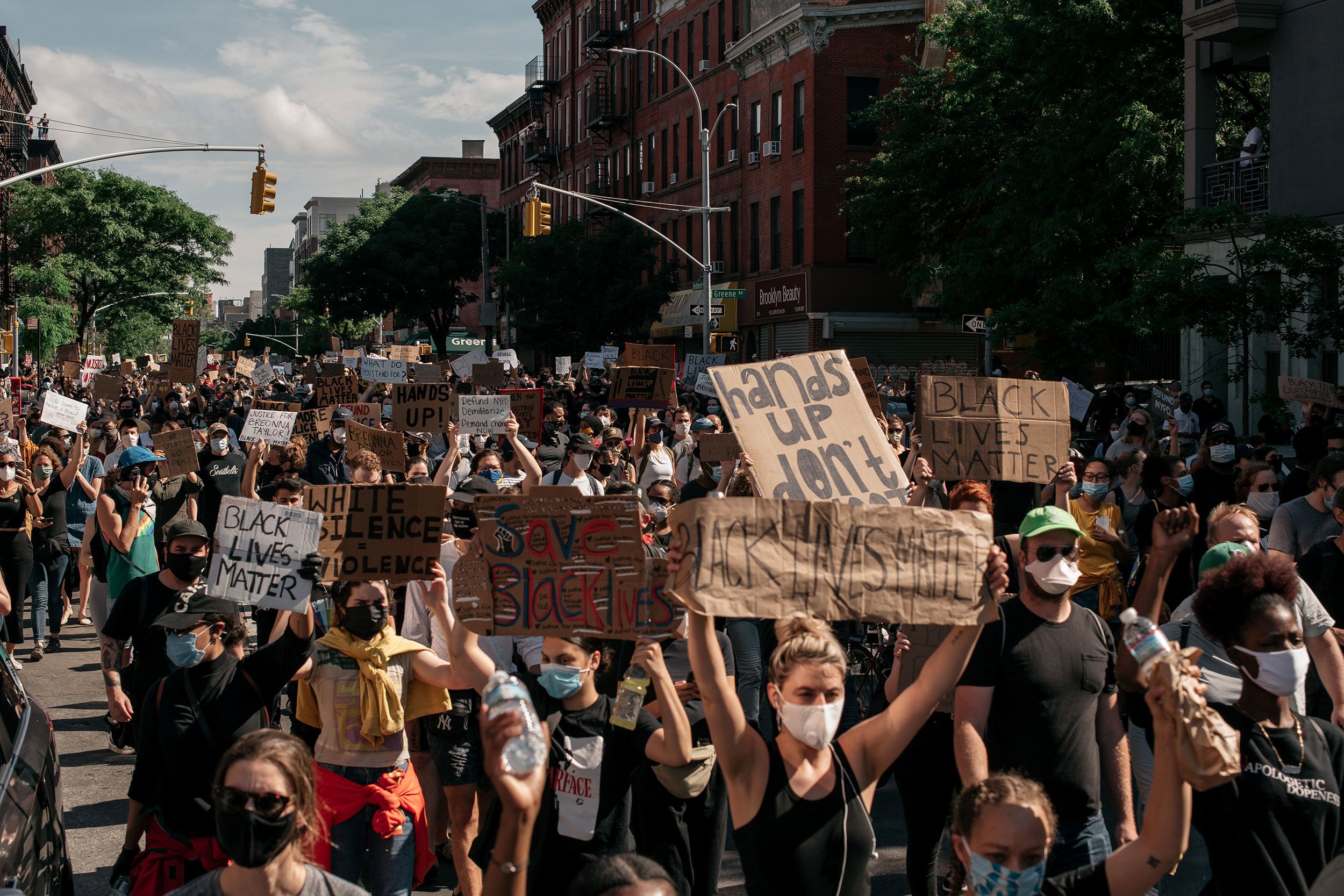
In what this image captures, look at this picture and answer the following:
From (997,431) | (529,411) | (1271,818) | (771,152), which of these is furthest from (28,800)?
(771,152)

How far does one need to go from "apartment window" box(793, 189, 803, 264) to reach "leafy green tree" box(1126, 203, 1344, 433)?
2418 centimetres

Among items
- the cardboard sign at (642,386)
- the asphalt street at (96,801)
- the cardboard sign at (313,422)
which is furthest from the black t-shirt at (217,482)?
the cardboard sign at (642,386)

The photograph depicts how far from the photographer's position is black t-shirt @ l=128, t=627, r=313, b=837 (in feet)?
17.1

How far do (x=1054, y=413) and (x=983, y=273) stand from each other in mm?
21381

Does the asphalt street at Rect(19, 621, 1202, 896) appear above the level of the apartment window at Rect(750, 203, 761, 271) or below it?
below

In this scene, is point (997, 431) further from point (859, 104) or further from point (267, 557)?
point (859, 104)

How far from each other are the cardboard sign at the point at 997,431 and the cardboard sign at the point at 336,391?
11.1 m

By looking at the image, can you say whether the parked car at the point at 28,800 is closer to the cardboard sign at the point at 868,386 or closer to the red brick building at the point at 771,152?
the cardboard sign at the point at 868,386

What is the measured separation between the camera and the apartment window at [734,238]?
154 ft

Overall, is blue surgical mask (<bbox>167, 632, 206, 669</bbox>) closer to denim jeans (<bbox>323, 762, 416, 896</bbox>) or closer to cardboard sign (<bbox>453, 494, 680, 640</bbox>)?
denim jeans (<bbox>323, 762, 416, 896</bbox>)

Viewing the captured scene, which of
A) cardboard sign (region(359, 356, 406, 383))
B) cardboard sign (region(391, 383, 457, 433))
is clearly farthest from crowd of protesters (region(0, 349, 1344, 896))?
cardboard sign (region(359, 356, 406, 383))

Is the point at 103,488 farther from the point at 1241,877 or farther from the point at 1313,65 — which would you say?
the point at 1313,65

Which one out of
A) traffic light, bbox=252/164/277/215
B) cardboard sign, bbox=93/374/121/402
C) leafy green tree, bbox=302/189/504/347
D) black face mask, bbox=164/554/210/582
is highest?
leafy green tree, bbox=302/189/504/347

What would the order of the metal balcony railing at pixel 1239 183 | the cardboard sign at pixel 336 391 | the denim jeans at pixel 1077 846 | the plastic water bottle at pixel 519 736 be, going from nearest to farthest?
1. the plastic water bottle at pixel 519 736
2. the denim jeans at pixel 1077 846
3. the cardboard sign at pixel 336 391
4. the metal balcony railing at pixel 1239 183
